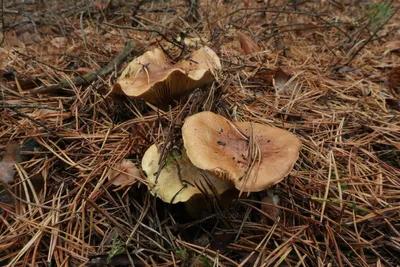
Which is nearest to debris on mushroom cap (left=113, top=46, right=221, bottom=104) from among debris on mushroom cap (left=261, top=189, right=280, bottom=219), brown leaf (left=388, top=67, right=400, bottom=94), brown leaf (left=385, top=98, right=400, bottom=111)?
debris on mushroom cap (left=261, top=189, right=280, bottom=219)

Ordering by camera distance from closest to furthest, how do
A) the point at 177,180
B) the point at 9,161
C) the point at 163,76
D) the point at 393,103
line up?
the point at 177,180
the point at 9,161
the point at 163,76
the point at 393,103

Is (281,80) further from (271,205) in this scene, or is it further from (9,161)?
(9,161)

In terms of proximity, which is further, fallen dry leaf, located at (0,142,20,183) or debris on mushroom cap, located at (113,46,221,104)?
debris on mushroom cap, located at (113,46,221,104)

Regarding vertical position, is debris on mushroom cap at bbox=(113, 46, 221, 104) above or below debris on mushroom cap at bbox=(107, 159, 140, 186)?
above

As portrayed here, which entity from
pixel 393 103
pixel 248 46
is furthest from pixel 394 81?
pixel 248 46

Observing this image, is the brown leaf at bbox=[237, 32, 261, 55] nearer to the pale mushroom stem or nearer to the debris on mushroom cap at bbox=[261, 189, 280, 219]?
the pale mushroom stem

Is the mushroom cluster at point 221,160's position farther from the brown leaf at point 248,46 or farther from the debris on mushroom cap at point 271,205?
the brown leaf at point 248,46

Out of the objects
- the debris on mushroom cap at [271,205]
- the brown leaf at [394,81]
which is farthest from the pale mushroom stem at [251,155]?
the brown leaf at [394,81]
